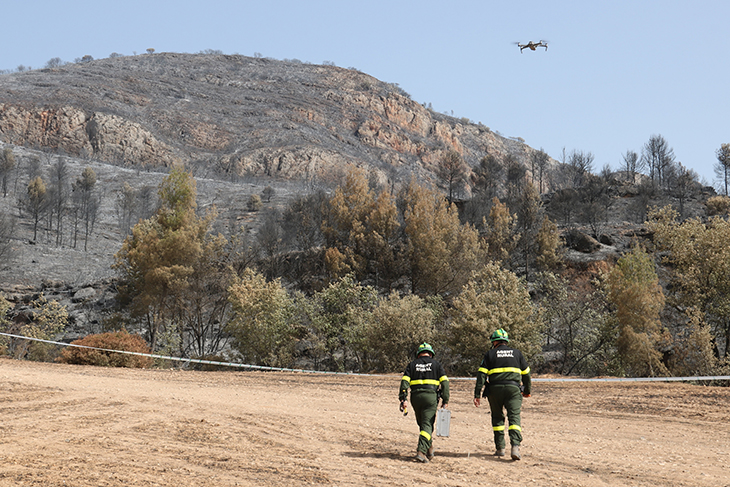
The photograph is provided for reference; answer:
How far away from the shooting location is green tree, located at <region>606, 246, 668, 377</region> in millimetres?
24578

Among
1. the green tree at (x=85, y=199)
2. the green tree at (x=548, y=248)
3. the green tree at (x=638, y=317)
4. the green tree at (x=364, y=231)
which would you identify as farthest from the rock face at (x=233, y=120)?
the green tree at (x=638, y=317)

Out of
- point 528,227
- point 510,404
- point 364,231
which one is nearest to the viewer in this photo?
point 510,404

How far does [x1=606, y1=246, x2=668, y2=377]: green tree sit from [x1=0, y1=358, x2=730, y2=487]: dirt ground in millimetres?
8154

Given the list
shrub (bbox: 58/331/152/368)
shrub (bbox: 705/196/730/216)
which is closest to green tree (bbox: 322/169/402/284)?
shrub (bbox: 58/331/152/368)

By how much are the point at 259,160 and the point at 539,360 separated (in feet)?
351

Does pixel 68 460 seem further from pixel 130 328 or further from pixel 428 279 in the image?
pixel 130 328

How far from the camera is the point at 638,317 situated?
2619cm

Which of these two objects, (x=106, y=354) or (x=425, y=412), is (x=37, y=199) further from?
Result: (x=425, y=412)

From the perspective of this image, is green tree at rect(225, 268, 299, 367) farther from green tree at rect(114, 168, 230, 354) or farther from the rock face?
the rock face

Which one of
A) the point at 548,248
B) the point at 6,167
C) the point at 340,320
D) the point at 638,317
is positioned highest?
Result: the point at 6,167

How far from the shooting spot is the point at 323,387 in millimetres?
18672

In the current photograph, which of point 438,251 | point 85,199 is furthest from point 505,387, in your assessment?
point 85,199

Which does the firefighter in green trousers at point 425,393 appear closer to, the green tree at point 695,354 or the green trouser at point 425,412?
the green trouser at point 425,412

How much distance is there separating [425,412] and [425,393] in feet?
0.83
